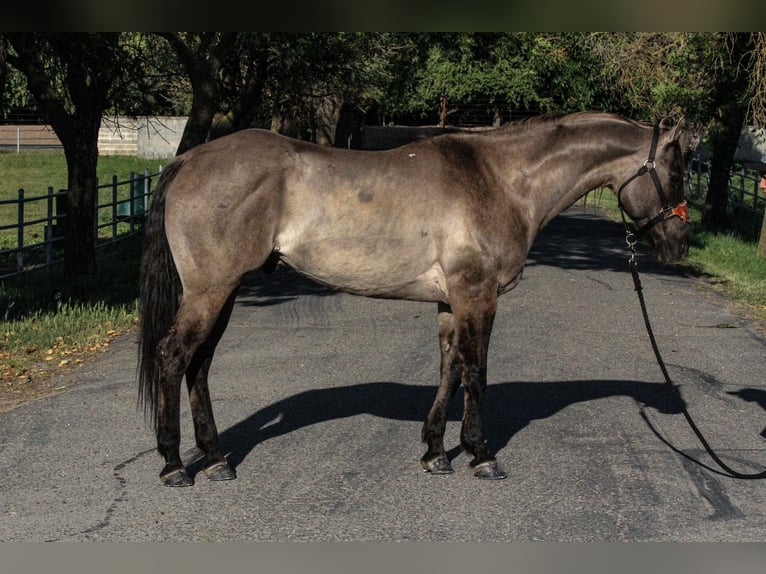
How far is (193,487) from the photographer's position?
6.12 metres

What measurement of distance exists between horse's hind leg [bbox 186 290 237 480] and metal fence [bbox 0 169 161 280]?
26.6 ft

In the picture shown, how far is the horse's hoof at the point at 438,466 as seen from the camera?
21.1 feet

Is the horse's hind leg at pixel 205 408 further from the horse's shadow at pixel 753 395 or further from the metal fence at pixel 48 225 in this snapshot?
the metal fence at pixel 48 225

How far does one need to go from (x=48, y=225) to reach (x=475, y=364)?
11247mm

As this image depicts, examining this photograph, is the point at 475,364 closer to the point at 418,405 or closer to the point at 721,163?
the point at 418,405

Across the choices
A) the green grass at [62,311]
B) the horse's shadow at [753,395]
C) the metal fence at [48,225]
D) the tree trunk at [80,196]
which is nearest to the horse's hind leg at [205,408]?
the green grass at [62,311]

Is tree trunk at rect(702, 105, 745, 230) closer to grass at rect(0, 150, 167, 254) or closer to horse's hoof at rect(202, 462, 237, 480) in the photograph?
grass at rect(0, 150, 167, 254)

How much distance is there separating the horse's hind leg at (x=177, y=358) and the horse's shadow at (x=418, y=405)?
2.16 feet

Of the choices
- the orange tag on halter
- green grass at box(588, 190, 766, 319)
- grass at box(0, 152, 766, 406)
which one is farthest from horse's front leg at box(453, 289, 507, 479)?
green grass at box(588, 190, 766, 319)

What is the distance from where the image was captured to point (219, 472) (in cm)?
623

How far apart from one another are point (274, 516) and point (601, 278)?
11.1 m

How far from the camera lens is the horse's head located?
6.61m

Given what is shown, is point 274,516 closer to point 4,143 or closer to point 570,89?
point 570,89

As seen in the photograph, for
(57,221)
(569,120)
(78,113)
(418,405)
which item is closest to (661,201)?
(569,120)
